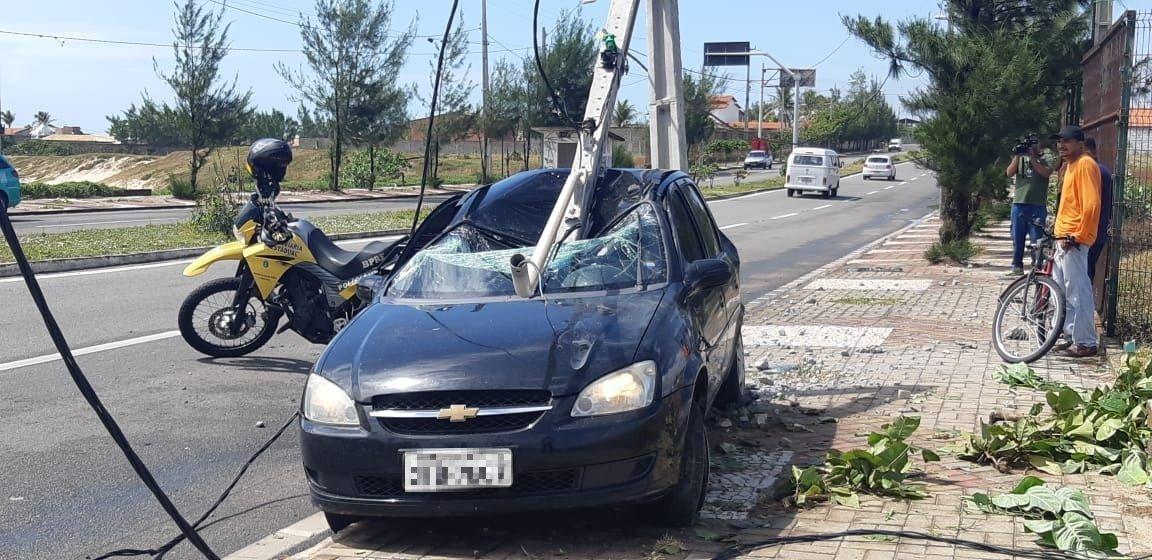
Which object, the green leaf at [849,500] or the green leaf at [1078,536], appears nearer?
the green leaf at [1078,536]

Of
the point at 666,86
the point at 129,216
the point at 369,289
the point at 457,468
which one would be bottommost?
the point at 129,216

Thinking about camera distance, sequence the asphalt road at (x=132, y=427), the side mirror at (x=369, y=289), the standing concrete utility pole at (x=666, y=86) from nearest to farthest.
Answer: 1. the asphalt road at (x=132, y=427)
2. the side mirror at (x=369, y=289)
3. the standing concrete utility pole at (x=666, y=86)

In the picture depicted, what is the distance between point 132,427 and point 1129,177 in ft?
25.1

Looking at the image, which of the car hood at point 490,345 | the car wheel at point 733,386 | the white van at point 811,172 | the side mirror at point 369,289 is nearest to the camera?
the car hood at point 490,345

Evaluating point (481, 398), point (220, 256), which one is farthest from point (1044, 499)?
point (220, 256)

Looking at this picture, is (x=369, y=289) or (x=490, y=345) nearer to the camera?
(x=490, y=345)

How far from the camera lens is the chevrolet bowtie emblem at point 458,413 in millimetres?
4582

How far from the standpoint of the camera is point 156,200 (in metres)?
35.5

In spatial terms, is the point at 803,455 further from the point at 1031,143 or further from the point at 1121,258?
the point at 1031,143

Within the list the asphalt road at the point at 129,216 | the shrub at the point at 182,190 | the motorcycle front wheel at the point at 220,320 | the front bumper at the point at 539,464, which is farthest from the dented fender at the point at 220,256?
the shrub at the point at 182,190

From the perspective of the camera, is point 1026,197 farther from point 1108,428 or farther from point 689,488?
point 689,488

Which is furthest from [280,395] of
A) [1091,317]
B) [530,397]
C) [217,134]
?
[217,134]

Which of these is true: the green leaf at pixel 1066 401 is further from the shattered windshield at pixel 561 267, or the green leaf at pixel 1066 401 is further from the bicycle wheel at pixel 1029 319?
the shattered windshield at pixel 561 267

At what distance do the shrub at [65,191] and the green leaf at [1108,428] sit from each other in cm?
3352
